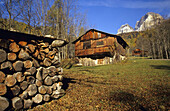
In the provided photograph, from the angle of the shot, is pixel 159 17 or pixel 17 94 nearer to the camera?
pixel 17 94

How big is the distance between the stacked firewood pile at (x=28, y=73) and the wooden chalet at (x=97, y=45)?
49.4 ft

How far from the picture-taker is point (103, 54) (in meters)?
18.5

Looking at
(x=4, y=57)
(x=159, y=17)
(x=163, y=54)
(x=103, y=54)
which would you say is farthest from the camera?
(x=163, y=54)

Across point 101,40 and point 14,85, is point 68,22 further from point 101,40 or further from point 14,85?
point 14,85

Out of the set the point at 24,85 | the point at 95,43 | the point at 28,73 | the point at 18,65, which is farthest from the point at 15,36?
the point at 95,43

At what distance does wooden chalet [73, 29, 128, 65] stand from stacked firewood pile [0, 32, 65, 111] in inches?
593

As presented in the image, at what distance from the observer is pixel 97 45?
62.0ft

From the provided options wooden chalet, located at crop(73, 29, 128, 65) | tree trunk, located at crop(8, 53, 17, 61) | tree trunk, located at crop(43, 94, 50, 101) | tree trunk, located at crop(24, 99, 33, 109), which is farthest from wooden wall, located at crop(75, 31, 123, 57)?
tree trunk, located at crop(8, 53, 17, 61)

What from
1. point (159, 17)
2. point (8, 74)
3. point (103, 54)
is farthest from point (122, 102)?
point (159, 17)

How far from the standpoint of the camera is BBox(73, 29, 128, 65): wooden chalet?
59.6 ft

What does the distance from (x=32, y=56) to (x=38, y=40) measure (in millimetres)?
680

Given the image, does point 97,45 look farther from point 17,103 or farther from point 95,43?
point 17,103

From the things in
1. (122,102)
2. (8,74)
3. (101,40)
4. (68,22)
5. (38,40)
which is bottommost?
(122,102)

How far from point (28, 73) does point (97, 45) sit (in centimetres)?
1665
